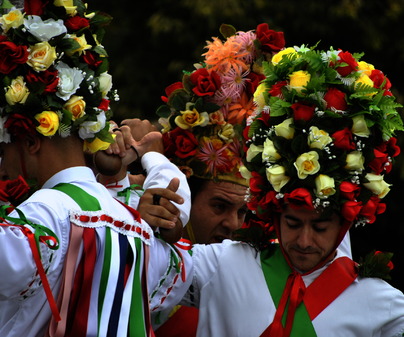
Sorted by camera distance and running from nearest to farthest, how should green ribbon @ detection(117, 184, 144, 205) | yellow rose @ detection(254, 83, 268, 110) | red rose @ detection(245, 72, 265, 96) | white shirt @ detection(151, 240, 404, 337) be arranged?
white shirt @ detection(151, 240, 404, 337)
yellow rose @ detection(254, 83, 268, 110)
green ribbon @ detection(117, 184, 144, 205)
red rose @ detection(245, 72, 265, 96)

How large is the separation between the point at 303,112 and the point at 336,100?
0.17m

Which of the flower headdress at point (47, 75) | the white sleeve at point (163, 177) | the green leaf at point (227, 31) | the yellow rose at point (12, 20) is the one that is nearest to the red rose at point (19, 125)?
the flower headdress at point (47, 75)

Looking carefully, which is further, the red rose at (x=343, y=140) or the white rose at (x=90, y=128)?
the red rose at (x=343, y=140)

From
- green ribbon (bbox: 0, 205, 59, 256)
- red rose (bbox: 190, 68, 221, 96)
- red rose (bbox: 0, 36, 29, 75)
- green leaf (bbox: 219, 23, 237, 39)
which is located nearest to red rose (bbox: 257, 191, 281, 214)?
red rose (bbox: 190, 68, 221, 96)

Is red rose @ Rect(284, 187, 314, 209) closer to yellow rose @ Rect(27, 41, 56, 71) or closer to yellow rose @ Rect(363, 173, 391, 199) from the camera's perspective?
yellow rose @ Rect(363, 173, 391, 199)

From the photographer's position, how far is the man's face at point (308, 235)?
4.45 meters

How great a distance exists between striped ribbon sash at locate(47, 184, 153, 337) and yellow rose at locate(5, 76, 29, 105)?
41 centimetres

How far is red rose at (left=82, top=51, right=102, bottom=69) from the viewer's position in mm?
4152

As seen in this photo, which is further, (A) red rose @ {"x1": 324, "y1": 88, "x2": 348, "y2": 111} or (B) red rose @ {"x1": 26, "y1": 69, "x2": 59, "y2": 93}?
(A) red rose @ {"x1": 324, "y1": 88, "x2": 348, "y2": 111}

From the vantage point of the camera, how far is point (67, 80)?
402 cm

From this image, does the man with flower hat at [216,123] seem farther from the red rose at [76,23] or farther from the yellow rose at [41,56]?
the yellow rose at [41,56]

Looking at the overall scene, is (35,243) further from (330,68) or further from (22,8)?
(330,68)

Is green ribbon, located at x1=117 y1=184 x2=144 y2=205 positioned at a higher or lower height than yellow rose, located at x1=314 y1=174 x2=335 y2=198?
lower

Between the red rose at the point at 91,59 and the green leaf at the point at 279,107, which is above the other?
the red rose at the point at 91,59
